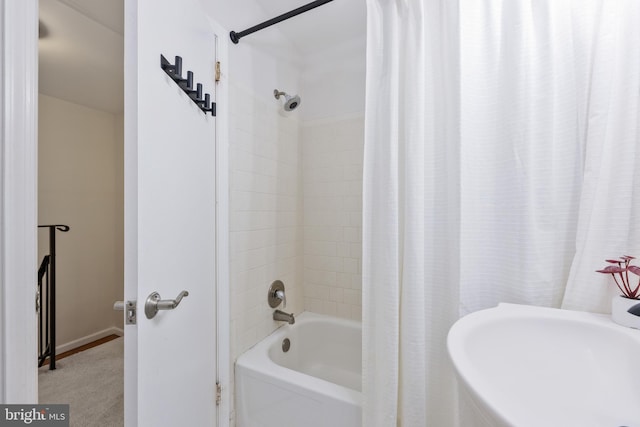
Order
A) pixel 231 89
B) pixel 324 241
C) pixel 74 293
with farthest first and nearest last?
pixel 74 293 < pixel 324 241 < pixel 231 89

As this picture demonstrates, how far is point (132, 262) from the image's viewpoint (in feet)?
2.67

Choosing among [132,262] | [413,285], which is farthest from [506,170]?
[132,262]

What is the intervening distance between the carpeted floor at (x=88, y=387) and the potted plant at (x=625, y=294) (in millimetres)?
2456

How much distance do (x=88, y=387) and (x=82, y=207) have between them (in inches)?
69.6

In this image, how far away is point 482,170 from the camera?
3.18ft

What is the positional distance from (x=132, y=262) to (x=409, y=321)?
96 cm

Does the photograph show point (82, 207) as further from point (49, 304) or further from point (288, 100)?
point (288, 100)

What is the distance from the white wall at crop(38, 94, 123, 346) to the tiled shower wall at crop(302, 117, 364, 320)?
2431 mm

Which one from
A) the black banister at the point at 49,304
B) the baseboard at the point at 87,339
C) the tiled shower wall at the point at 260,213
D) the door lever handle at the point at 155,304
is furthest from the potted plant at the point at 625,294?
the baseboard at the point at 87,339

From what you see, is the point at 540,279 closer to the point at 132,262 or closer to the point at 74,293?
the point at 132,262

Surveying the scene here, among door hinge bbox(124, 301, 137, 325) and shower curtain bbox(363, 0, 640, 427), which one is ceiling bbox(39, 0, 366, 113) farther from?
door hinge bbox(124, 301, 137, 325)
